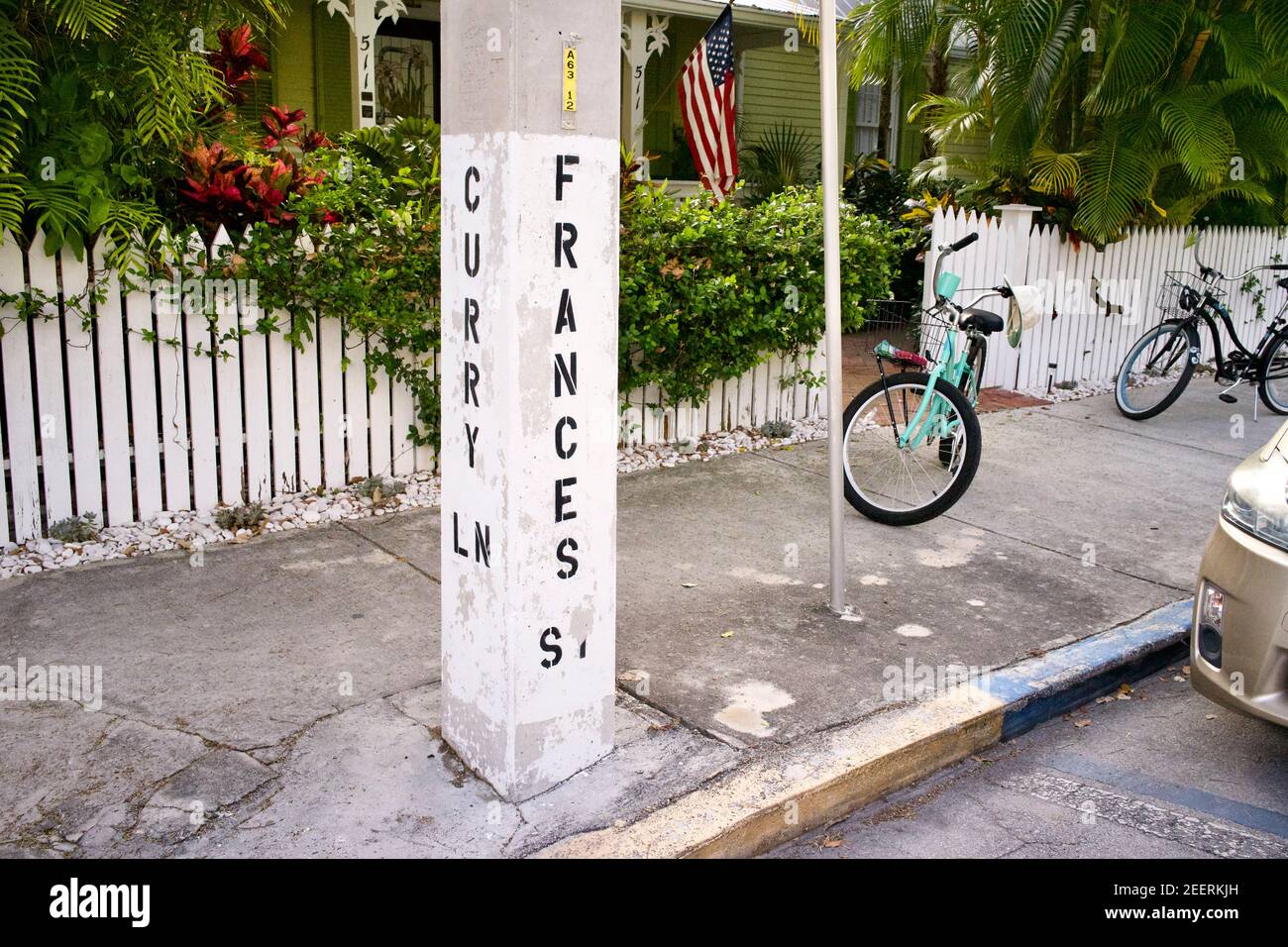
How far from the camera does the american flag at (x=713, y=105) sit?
1079 cm

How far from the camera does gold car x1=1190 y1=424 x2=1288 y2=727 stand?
3.64 meters

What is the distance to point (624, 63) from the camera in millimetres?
14641

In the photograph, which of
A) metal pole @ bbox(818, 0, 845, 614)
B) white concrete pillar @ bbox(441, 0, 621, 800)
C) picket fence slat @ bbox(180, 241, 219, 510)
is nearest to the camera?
white concrete pillar @ bbox(441, 0, 621, 800)

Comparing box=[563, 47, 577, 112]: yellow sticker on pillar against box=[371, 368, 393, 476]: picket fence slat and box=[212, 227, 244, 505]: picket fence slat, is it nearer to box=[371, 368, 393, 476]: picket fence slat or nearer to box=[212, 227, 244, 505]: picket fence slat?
box=[212, 227, 244, 505]: picket fence slat

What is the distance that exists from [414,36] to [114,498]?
9.34 metres

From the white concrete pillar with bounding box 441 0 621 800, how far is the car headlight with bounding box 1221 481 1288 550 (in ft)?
7.13

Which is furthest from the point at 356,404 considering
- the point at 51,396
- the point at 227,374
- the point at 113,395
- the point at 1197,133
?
the point at 1197,133

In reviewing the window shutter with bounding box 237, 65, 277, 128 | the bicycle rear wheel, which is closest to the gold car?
the bicycle rear wheel

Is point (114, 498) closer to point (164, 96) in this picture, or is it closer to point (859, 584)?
point (164, 96)

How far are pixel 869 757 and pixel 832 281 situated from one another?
1.99 metres

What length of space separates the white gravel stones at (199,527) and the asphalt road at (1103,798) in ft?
10.7

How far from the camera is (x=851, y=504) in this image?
644cm
